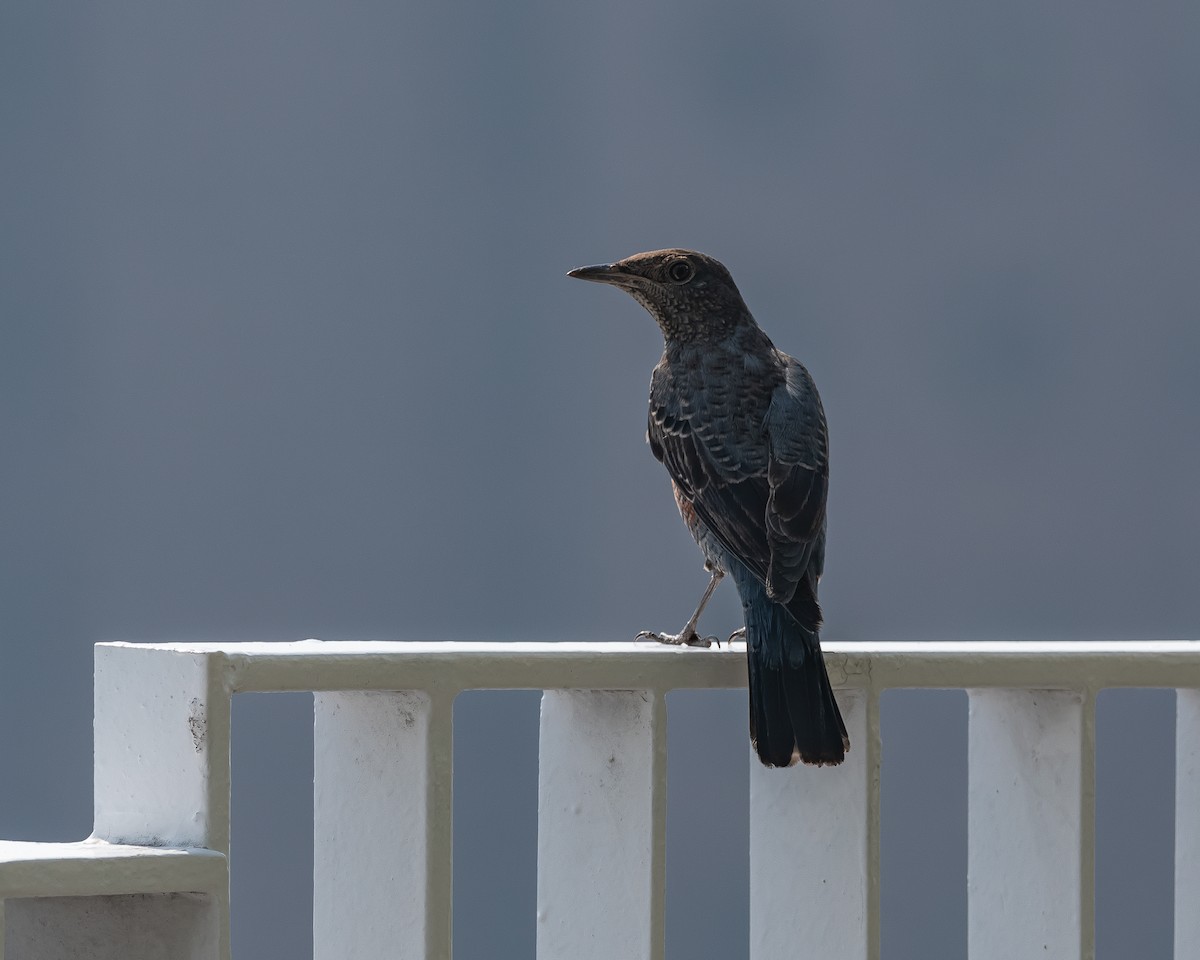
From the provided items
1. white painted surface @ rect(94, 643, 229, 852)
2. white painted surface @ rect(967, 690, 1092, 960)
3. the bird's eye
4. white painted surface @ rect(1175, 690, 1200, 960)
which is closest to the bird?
the bird's eye

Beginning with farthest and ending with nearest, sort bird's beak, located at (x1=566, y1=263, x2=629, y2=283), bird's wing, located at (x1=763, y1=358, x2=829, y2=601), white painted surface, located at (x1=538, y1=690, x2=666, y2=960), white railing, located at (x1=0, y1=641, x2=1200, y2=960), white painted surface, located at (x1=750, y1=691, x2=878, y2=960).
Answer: bird's beak, located at (x1=566, y1=263, x2=629, y2=283) < bird's wing, located at (x1=763, y1=358, x2=829, y2=601) < white painted surface, located at (x1=750, y1=691, x2=878, y2=960) < white painted surface, located at (x1=538, y1=690, x2=666, y2=960) < white railing, located at (x1=0, y1=641, x2=1200, y2=960)

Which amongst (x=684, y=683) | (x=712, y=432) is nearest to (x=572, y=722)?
(x=684, y=683)

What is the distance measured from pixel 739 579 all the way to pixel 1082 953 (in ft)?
2.58

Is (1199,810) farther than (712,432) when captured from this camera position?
No

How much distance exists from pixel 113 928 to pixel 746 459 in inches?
51.1

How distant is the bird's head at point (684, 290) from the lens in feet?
9.60

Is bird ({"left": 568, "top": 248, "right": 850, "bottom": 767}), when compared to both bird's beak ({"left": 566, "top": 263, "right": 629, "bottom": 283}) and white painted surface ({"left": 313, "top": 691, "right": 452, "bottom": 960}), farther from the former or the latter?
white painted surface ({"left": 313, "top": 691, "right": 452, "bottom": 960})

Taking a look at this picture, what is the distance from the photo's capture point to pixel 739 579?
2547 millimetres

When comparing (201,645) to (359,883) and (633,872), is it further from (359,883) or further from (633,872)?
(633,872)

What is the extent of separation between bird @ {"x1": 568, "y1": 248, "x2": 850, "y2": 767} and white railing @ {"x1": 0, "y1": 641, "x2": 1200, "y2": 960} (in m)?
0.07

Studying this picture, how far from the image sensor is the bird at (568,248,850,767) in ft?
7.11

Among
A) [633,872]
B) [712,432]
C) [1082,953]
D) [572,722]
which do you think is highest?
[712,432]

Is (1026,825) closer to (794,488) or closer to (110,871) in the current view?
(794,488)

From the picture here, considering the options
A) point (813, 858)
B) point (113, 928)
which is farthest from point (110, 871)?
point (813, 858)
